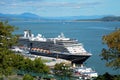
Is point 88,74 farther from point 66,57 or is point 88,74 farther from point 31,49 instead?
point 31,49

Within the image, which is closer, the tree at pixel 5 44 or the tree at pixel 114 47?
the tree at pixel 114 47

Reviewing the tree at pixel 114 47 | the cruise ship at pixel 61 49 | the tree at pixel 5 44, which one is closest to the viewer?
the tree at pixel 114 47

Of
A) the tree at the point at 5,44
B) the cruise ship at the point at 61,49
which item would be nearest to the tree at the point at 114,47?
the tree at the point at 5,44

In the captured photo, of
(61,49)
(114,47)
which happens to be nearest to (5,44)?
(114,47)

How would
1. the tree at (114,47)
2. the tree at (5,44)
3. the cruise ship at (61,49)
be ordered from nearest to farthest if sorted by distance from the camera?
the tree at (114,47)
the tree at (5,44)
the cruise ship at (61,49)

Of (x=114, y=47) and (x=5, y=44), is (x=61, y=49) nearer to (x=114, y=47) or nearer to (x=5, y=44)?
(x=5, y=44)

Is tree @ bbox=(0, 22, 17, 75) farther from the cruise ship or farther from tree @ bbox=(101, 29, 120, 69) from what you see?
the cruise ship

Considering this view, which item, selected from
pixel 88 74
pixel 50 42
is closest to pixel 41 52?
pixel 50 42

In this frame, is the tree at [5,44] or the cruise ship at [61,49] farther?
the cruise ship at [61,49]

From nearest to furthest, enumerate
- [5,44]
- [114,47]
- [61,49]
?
[114,47] < [5,44] < [61,49]

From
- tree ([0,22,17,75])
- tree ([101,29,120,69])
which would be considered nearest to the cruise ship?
tree ([0,22,17,75])

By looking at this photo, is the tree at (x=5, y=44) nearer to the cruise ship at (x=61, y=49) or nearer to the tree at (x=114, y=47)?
the tree at (x=114, y=47)
